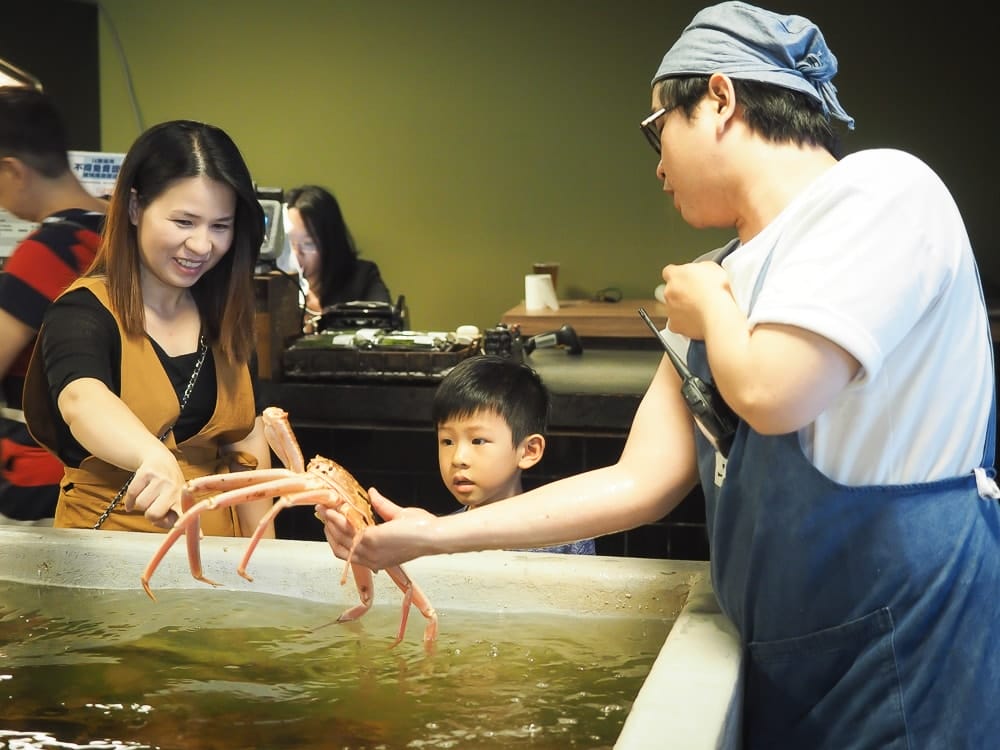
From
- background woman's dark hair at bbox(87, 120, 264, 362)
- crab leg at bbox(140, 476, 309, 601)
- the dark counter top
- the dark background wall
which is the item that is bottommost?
the dark counter top

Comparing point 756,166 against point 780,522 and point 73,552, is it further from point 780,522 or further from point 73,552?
point 73,552

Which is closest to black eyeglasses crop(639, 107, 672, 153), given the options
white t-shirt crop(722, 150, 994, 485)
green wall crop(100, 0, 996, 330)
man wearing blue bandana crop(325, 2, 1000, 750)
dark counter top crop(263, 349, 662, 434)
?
man wearing blue bandana crop(325, 2, 1000, 750)

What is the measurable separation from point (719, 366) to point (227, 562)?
101cm

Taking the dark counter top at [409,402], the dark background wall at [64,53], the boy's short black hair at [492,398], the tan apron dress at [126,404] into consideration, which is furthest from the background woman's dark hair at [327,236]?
the tan apron dress at [126,404]

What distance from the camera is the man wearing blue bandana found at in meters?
1.24

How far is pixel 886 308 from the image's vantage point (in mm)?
1222

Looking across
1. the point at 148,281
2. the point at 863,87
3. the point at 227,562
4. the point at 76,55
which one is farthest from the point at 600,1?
the point at 227,562

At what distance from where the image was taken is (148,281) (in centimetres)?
234

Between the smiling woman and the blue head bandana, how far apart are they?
3.81ft

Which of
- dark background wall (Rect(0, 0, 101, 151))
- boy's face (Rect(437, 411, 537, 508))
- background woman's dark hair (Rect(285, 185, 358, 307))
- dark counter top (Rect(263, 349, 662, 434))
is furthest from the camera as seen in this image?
dark background wall (Rect(0, 0, 101, 151))

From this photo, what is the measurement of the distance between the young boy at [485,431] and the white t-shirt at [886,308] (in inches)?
47.1

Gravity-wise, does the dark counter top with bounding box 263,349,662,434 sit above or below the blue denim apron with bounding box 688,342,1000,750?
below

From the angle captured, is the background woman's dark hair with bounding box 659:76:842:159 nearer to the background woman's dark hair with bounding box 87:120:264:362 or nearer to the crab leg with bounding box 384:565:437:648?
the crab leg with bounding box 384:565:437:648

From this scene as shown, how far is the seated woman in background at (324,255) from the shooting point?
5574mm
